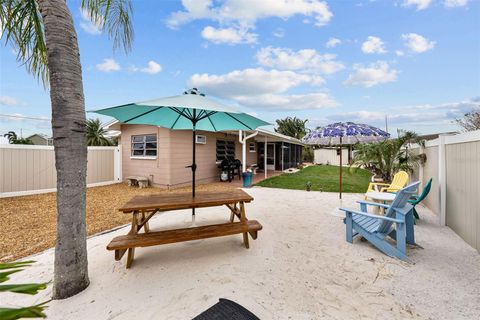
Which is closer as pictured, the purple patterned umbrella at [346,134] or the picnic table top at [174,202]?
the picnic table top at [174,202]

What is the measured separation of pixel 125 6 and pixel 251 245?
4.30 meters

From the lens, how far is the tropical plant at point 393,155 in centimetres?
745

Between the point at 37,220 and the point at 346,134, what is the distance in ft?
23.8

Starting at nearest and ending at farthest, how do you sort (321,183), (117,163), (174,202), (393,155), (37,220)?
(174,202) < (37,220) < (393,155) < (321,183) < (117,163)

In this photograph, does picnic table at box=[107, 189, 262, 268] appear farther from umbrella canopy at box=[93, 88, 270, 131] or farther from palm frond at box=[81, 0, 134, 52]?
palm frond at box=[81, 0, 134, 52]

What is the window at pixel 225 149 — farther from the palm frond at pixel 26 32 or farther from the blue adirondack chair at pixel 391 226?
the blue adirondack chair at pixel 391 226

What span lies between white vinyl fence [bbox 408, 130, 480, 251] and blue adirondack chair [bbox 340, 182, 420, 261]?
3.01 feet

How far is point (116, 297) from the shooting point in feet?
7.63

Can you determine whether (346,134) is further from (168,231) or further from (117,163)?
(117,163)

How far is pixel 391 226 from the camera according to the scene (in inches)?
139

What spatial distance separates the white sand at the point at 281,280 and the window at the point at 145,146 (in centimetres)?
593

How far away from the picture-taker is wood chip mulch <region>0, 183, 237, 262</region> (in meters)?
3.73

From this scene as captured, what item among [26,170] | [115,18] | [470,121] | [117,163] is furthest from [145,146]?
[470,121]

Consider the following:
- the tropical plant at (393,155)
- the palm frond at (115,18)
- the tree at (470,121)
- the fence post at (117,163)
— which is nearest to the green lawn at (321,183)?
the tropical plant at (393,155)
